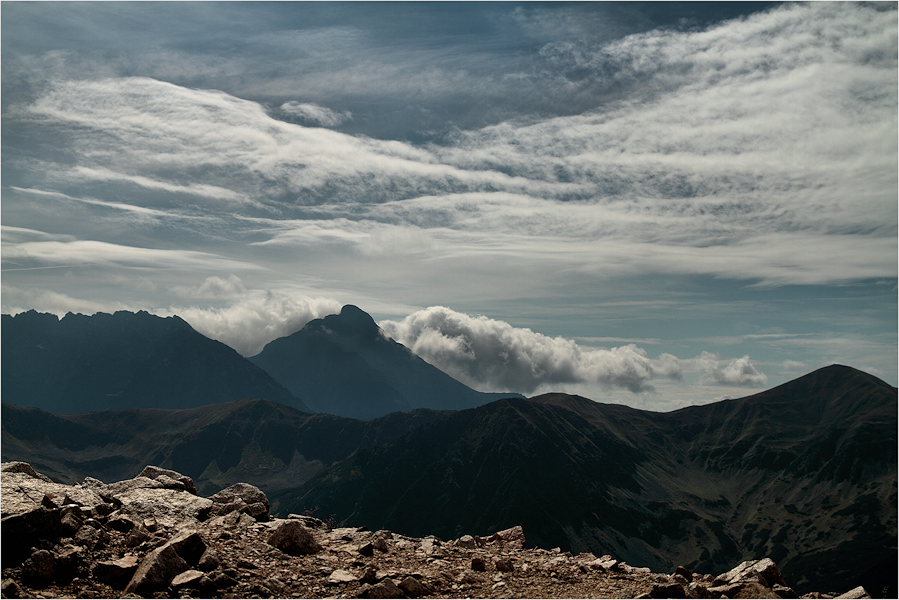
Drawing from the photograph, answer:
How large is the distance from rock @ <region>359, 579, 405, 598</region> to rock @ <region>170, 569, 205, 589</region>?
19.8 ft

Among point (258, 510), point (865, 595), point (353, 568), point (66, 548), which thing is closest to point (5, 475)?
point (66, 548)

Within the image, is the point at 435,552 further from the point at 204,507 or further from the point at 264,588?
the point at 204,507

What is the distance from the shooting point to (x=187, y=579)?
63.5 feet

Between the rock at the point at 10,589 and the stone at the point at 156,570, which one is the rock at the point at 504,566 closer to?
the stone at the point at 156,570

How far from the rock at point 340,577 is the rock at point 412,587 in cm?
204

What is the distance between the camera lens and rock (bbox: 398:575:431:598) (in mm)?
20938

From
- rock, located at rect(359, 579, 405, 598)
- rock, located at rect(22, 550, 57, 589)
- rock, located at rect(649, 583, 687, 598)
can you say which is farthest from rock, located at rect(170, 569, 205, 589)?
rock, located at rect(649, 583, 687, 598)

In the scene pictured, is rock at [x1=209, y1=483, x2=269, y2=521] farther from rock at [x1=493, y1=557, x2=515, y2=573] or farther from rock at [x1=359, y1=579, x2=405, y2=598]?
rock at [x1=493, y1=557, x2=515, y2=573]

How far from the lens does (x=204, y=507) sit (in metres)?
29.2

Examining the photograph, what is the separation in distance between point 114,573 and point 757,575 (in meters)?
27.5

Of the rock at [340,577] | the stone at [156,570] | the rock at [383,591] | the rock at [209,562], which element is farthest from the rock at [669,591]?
the stone at [156,570]

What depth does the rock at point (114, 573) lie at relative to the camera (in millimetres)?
19766

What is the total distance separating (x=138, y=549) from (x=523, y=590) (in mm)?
16068

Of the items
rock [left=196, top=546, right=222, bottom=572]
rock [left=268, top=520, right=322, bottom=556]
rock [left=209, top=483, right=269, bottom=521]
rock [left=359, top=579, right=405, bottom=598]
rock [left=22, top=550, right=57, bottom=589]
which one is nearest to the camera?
rock [left=22, top=550, right=57, bottom=589]
